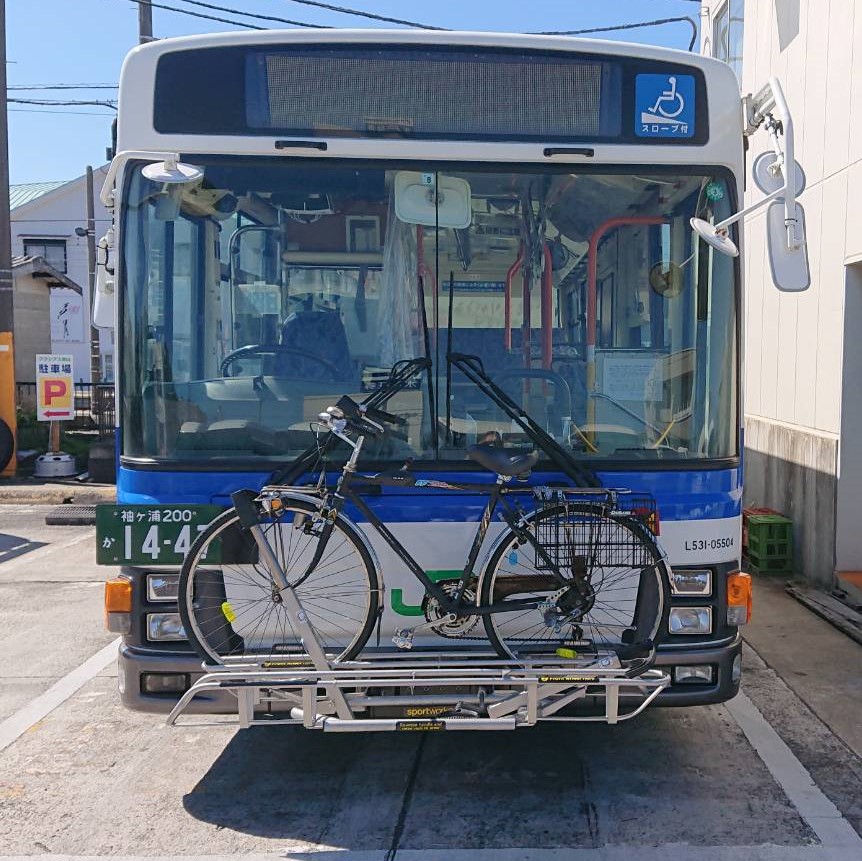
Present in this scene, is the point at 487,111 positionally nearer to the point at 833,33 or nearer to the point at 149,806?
the point at 149,806

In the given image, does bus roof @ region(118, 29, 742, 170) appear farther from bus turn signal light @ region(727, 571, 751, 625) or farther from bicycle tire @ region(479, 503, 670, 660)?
bus turn signal light @ region(727, 571, 751, 625)

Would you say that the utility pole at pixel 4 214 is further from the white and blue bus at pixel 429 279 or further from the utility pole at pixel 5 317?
the white and blue bus at pixel 429 279

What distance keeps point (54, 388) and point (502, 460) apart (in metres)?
13.8

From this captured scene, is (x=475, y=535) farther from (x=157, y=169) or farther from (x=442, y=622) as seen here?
(x=157, y=169)

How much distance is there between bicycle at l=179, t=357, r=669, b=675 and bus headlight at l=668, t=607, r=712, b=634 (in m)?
0.16

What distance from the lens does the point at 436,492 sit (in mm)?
3885

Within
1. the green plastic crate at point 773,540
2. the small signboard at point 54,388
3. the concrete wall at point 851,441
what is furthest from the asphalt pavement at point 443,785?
the small signboard at point 54,388

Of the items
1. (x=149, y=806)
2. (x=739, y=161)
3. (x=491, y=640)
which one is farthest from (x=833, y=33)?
(x=149, y=806)

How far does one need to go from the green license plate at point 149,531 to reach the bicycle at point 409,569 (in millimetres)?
111

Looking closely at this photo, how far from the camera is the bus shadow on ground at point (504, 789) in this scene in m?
3.83

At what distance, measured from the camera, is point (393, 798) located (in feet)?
13.7

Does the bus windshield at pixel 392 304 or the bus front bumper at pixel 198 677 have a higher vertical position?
the bus windshield at pixel 392 304

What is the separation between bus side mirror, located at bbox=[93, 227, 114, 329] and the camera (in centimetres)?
430

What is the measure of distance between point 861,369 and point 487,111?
465 centimetres
